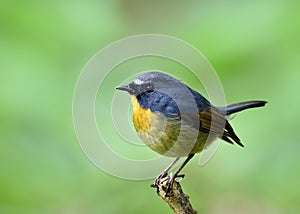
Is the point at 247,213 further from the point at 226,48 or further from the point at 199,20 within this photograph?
the point at 199,20

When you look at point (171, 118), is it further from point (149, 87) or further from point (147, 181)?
point (147, 181)

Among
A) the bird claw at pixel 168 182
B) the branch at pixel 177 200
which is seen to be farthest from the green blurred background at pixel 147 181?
the branch at pixel 177 200

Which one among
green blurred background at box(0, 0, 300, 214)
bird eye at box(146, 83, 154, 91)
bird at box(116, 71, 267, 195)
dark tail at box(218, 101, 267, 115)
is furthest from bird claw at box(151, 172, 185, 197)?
green blurred background at box(0, 0, 300, 214)

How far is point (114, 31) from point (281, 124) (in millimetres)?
1963

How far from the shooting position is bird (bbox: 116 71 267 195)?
345 centimetres

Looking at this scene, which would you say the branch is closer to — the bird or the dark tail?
the bird

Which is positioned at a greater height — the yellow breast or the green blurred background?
the green blurred background

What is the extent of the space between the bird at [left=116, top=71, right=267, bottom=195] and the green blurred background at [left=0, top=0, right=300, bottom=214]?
1.08 metres

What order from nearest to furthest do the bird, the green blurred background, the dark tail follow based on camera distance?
the bird → the dark tail → the green blurred background

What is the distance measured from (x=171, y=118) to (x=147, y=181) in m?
1.34

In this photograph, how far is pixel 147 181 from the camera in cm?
480

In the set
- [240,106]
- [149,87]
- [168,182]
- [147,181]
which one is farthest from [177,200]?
[147,181]

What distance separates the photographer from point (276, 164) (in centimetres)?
464

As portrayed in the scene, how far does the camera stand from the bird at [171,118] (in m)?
3.45
